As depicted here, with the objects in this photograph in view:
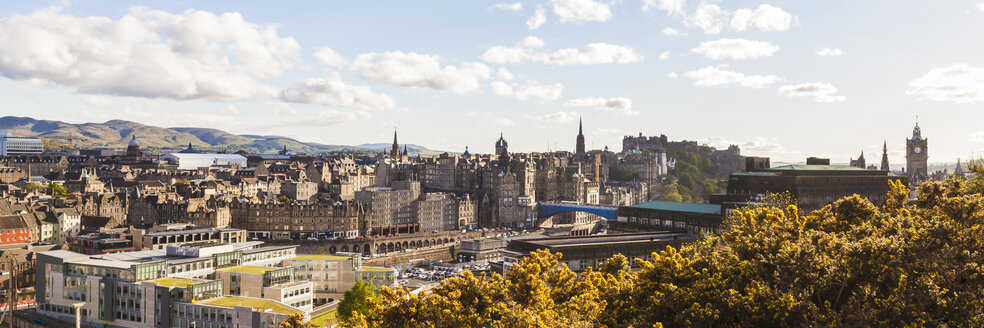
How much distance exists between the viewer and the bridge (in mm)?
147363

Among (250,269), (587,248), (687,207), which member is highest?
(687,207)

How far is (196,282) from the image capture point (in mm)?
58094

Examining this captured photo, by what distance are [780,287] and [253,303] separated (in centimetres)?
3912

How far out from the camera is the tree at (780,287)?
24.1 meters

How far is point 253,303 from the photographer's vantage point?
54500mm

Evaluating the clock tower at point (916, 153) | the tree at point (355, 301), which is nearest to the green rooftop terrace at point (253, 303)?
the tree at point (355, 301)

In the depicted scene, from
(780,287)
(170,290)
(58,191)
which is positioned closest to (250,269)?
(170,290)

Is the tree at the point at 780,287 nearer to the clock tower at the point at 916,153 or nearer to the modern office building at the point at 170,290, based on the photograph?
the modern office building at the point at 170,290

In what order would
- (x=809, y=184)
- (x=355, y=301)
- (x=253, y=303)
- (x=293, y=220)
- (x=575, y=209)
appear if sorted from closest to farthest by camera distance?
(x=253, y=303)
(x=355, y=301)
(x=809, y=184)
(x=293, y=220)
(x=575, y=209)

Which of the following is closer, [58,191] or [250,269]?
[250,269]

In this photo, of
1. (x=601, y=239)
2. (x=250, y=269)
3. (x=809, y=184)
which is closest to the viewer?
(x=250, y=269)

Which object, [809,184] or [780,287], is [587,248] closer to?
[809,184]

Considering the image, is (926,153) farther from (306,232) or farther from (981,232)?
(981,232)

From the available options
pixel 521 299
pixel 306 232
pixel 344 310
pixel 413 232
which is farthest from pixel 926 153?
pixel 521 299
